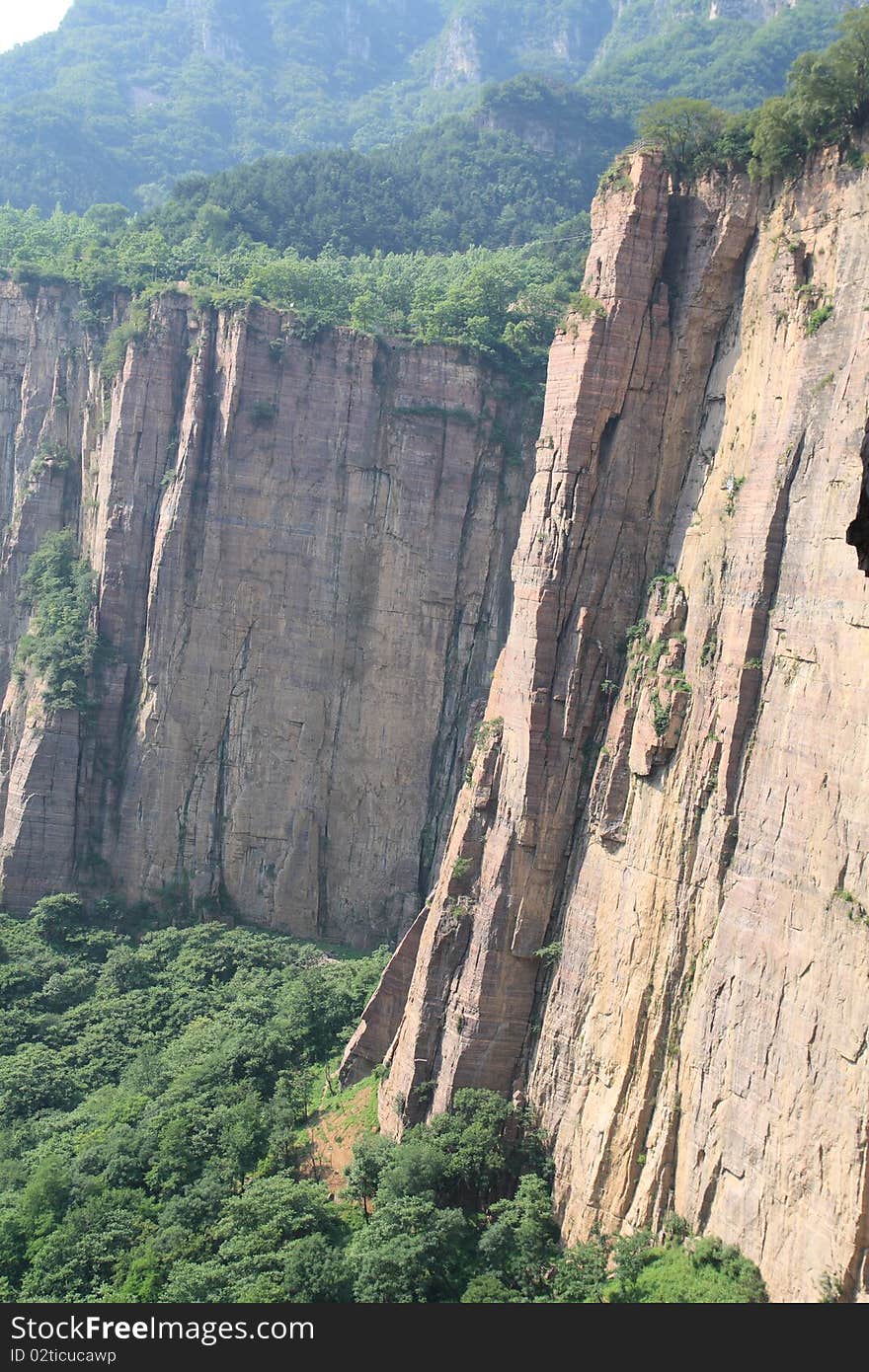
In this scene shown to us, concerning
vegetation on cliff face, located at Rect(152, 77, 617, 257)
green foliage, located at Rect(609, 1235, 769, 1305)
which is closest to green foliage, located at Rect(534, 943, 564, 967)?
green foliage, located at Rect(609, 1235, 769, 1305)

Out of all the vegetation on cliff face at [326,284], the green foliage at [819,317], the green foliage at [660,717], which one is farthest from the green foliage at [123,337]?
the green foliage at [819,317]

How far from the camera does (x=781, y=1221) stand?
19.7m

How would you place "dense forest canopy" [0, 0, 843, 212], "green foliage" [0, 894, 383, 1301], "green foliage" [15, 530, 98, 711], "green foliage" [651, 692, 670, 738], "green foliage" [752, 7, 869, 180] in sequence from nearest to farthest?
"green foliage" [752, 7, 869, 180] → "green foliage" [651, 692, 670, 738] → "green foliage" [0, 894, 383, 1301] → "green foliage" [15, 530, 98, 711] → "dense forest canopy" [0, 0, 843, 212]

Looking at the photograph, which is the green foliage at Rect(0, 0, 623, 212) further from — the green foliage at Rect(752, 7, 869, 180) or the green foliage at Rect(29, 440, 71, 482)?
the green foliage at Rect(752, 7, 869, 180)

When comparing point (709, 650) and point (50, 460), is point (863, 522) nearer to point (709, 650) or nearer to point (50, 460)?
point (709, 650)

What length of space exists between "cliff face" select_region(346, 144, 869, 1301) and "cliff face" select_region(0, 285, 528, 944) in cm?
1023

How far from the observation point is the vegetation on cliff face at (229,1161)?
894 inches

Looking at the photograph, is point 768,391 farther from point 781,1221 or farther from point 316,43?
point 316,43

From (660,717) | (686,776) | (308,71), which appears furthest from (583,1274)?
(308,71)

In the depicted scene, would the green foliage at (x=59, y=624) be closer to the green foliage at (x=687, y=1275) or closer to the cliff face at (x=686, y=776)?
the cliff face at (x=686, y=776)

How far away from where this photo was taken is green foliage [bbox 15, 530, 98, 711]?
1535 inches

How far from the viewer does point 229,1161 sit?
26.9 meters

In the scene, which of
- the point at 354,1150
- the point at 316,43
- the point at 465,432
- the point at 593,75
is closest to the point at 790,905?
the point at 354,1150

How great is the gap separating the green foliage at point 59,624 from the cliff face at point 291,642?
56 cm
